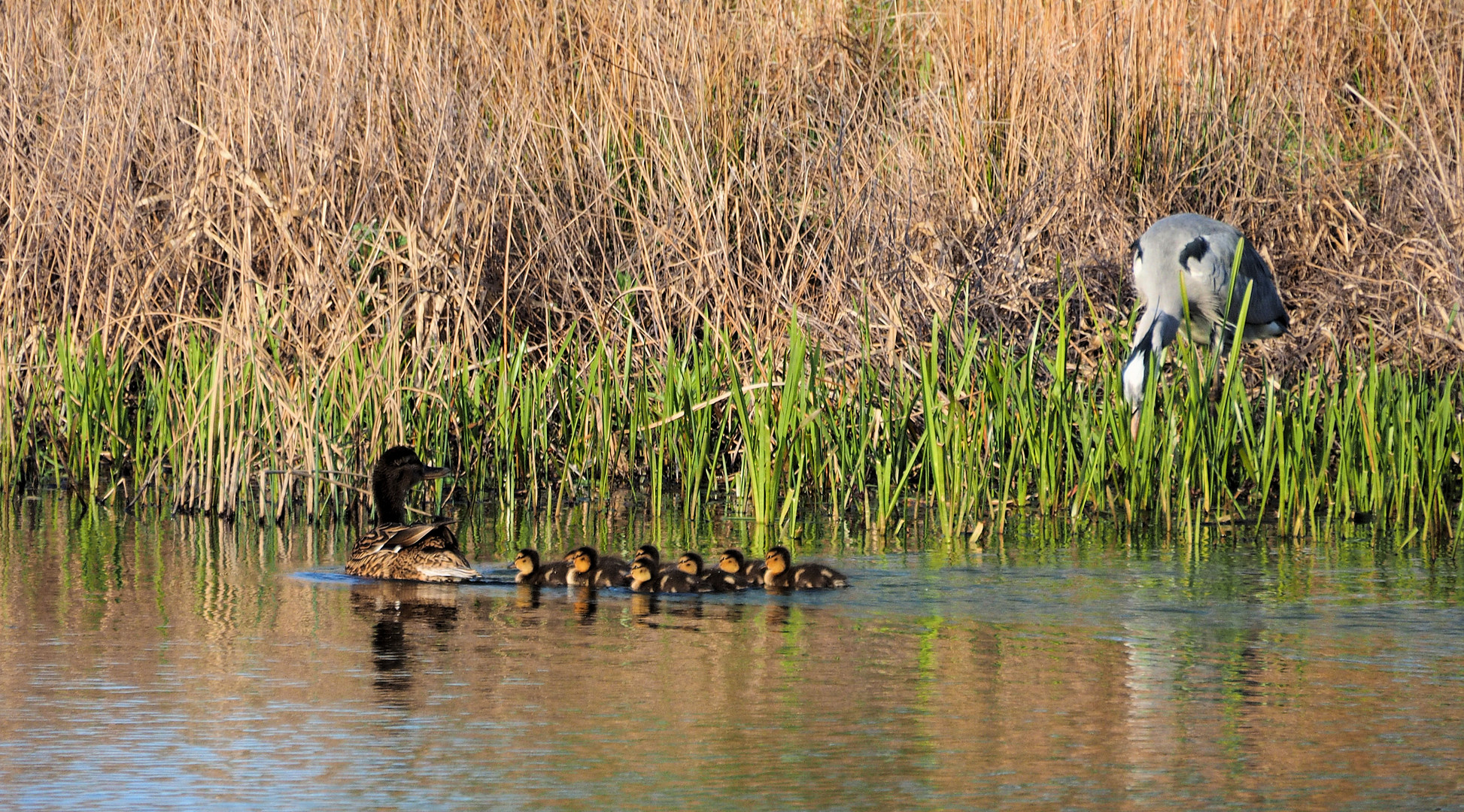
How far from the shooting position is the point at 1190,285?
362 inches

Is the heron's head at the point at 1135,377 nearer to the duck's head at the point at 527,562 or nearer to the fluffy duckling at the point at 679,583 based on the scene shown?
the fluffy duckling at the point at 679,583

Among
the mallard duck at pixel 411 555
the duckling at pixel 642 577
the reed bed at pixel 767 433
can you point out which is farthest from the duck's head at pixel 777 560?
the reed bed at pixel 767 433

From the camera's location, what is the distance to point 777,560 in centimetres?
650

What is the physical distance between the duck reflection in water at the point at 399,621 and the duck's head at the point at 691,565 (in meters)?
0.73

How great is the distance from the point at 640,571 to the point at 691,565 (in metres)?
0.17

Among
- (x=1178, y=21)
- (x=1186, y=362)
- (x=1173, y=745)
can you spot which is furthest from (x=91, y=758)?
(x=1178, y=21)

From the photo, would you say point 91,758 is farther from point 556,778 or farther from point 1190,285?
point 1190,285

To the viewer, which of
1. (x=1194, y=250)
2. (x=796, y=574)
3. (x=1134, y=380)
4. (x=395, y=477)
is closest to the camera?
(x=796, y=574)

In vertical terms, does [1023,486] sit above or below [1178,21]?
below

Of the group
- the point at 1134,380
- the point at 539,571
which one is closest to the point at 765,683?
the point at 539,571

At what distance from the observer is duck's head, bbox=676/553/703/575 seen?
257 inches

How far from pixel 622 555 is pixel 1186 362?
7.97 feet

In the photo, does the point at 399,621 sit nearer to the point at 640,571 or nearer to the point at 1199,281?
the point at 640,571

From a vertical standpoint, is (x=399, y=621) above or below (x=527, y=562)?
below
